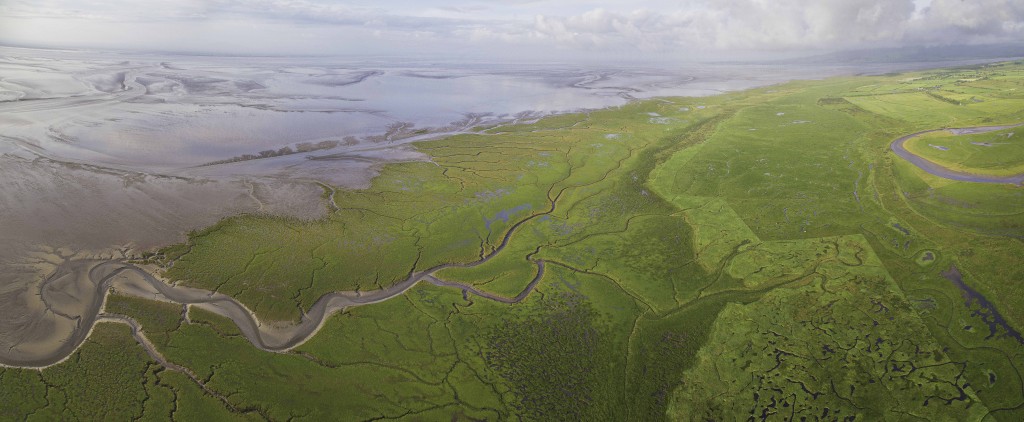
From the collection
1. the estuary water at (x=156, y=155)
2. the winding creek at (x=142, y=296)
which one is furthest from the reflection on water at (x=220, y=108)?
the winding creek at (x=142, y=296)

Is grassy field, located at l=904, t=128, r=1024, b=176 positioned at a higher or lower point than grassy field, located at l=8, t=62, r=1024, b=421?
higher

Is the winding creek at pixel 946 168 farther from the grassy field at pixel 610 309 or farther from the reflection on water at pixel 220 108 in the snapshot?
the reflection on water at pixel 220 108

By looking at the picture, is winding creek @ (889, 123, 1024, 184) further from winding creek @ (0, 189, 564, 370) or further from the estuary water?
the estuary water

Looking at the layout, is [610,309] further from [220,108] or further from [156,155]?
[220,108]

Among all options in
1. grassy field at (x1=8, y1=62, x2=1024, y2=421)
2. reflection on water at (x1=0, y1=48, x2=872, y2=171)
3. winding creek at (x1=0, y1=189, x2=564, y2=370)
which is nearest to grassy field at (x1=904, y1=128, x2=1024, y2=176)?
grassy field at (x1=8, y1=62, x2=1024, y2=421)

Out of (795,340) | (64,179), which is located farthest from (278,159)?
(795,340)

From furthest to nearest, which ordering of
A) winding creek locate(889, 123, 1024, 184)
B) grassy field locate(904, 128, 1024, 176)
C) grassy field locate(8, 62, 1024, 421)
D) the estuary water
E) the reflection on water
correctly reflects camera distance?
the reflection on water
grassy field locate(904, 128, 1024, 176)
winding creek locate(889, 123, 1024, 184)
the estuary water
grassy field locate(8, 62, 1024, 421)

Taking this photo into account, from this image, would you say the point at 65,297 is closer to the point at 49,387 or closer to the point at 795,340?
the point at 49,387

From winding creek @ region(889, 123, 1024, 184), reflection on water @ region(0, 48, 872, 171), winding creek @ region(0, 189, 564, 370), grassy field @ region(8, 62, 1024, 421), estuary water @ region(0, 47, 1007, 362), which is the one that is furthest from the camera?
reflection on water @ region(0, 48, 872, 171)
